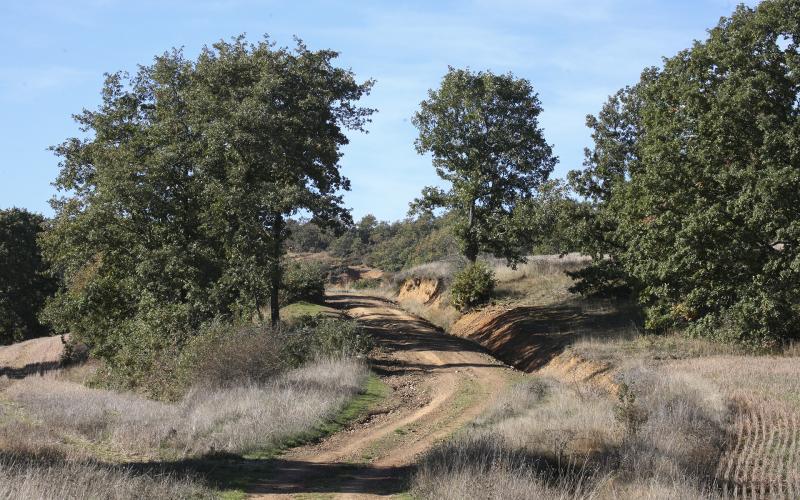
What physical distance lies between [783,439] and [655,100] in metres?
15.8

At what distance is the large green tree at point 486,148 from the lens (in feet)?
122

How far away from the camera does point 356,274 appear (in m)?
94.4

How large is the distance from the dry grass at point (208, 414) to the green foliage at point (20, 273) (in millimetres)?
33794

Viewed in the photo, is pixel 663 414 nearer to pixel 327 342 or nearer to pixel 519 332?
pixel 327 342

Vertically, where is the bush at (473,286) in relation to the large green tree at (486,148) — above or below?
below

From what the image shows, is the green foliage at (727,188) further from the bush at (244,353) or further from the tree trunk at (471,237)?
the tree trunk at (471,237)


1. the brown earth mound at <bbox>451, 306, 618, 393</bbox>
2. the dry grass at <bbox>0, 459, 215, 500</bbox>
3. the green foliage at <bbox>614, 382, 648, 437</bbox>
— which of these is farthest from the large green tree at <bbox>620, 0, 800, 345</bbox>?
the dry grass at <bbox>0, 459, 215, 500</bbox>

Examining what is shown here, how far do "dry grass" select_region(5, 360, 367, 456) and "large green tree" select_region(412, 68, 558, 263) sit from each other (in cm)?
1717

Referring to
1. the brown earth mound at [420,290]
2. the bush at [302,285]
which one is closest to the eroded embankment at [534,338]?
the brown earth mound at [420,290]

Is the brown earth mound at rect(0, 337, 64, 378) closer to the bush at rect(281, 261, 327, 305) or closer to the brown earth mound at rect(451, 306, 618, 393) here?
the bush at rect(281, 261, 327, 305)

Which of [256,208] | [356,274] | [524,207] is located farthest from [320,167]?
[356,274]

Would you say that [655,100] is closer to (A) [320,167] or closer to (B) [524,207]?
(B) [524,207]

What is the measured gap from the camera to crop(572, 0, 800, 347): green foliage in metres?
22.2

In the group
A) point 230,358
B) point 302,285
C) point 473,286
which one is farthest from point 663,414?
point 302,285
